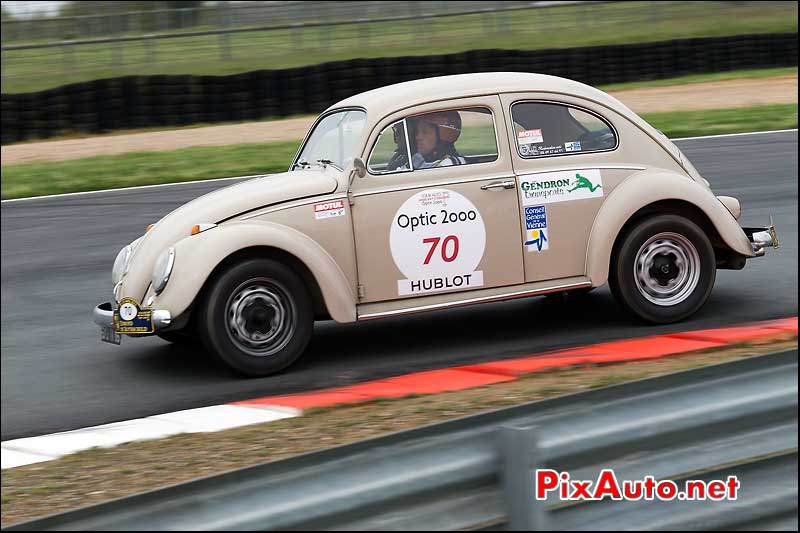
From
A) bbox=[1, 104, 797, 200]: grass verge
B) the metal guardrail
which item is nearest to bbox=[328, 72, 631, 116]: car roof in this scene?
the metal guardrail

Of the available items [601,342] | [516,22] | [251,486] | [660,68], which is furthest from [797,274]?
[516,22]

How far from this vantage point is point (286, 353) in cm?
680

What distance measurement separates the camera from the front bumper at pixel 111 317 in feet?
21.8

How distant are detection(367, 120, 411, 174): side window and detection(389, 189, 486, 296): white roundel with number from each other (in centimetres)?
26

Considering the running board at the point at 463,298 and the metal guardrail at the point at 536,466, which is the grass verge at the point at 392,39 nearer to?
the running board at the point at 463,298

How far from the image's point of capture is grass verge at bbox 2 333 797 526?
478cm

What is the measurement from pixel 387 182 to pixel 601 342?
5.73ft

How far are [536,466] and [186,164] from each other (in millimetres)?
14181

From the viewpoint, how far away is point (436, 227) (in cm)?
696

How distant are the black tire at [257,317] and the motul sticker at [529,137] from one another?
176 centimetres

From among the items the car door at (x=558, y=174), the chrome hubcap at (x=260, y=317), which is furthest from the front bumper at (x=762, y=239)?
the chrome hubcap at (x=260, y=317)

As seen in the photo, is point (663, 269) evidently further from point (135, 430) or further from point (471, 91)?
point (135, 430)

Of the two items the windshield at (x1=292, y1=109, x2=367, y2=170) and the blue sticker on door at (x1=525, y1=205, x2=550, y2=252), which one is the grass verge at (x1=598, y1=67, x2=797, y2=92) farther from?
the blue sticker on door at (x1=525, y1=205, x2=550, y2=252)

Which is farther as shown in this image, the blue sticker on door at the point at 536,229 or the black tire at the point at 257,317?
the blue sticker on door at the point at 536,229
